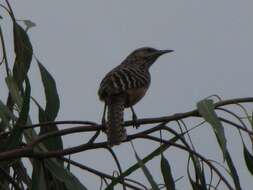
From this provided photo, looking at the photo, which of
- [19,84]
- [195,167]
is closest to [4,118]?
[19,84]

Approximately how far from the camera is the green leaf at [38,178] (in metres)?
3.47

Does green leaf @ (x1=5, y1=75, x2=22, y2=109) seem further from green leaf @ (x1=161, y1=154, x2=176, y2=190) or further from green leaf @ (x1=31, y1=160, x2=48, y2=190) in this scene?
green leaf @ (x1=161, y1=154, x2=176, y2=190)

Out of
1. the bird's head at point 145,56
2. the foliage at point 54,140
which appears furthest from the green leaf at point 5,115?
the bird's head at point 145,56

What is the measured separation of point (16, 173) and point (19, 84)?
1.41ft

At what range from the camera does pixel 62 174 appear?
11.6 feet

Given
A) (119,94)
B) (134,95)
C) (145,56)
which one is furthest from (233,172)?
(145,56)

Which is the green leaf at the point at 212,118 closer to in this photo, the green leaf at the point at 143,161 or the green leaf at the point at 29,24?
the green leaf at the point at 143,161

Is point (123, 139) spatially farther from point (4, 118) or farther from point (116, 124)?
point (4, 118)

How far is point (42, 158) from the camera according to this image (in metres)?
3.28

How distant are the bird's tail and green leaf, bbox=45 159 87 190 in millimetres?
246

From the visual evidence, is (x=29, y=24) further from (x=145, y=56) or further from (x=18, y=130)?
(x=145, y=56)

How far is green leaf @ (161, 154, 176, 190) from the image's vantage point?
3564mm

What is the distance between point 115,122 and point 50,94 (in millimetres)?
360

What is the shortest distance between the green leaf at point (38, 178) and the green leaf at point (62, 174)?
0.05 meters
